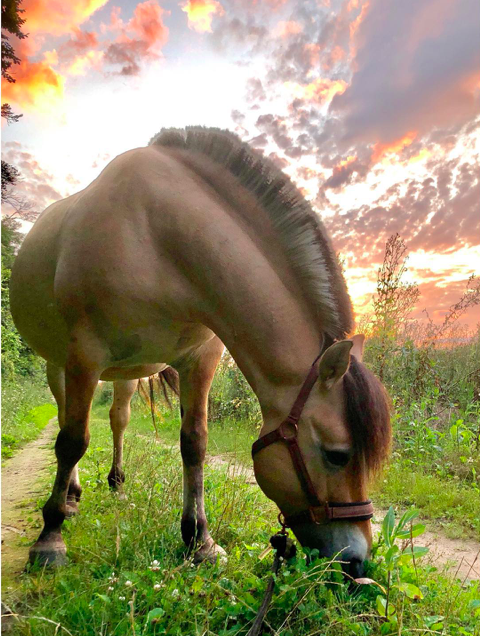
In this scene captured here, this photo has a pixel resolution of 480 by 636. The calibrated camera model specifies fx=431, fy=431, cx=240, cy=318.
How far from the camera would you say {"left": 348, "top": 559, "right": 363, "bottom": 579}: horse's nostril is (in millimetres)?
1950

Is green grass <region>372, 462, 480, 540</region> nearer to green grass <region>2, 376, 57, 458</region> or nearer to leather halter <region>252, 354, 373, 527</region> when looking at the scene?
leather halter <region>252, 354, 373, 527</region>

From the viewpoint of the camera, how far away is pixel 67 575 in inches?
87.0

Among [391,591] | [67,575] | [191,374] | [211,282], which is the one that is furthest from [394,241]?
[67,575]

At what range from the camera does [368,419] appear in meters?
1.98

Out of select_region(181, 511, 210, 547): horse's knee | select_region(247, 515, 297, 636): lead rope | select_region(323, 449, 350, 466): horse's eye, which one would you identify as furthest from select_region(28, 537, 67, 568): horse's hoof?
select_region(323, 449, 350, 466): horse's eye

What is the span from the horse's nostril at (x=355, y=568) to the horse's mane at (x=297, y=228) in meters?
1.06

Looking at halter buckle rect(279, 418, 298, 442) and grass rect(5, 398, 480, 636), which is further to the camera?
halter buckle rect(279, 418, 298, 442)

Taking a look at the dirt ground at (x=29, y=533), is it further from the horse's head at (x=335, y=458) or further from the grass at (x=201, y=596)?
the horse's head at (x=335, y=458)

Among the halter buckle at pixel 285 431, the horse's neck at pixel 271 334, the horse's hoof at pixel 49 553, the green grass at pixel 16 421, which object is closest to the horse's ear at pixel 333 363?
the horse's neck at pixel 271 334

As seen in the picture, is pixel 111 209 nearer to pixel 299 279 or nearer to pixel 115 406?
pixel 299 279

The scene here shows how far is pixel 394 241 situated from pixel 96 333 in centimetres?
503

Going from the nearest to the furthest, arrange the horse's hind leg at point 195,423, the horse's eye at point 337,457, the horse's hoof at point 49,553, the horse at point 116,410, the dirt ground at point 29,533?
the horse's eye at point 337,457
the horse's hoof at point 49,553
the dirt ground at point 29,533
the horse's hind leg at point 195,423
the horse at point 116,410

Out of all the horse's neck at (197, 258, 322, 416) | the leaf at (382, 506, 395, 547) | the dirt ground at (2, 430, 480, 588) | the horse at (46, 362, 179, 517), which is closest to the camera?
the leaf at (382, 506, 395, 547)

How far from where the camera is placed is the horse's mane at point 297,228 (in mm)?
2252
